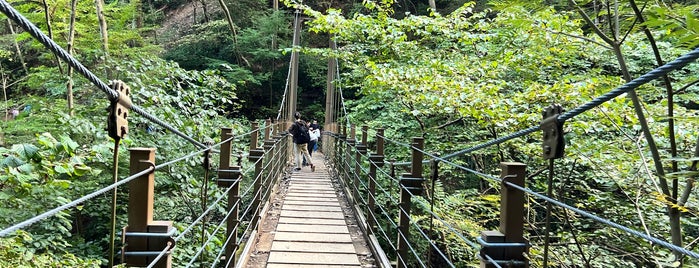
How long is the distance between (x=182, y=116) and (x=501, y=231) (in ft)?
11.3

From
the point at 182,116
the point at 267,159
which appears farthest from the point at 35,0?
the point at 267,159

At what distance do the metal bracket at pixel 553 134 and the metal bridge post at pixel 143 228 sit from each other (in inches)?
37.3

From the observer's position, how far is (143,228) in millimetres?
1019

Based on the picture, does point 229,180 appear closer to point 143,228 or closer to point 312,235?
point 312,235

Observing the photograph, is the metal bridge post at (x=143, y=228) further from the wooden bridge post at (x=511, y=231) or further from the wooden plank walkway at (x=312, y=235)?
the wooden plank walkway at (x=312, y=235)

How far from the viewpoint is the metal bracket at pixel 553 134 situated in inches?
34.8

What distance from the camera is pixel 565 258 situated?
8.94 ft

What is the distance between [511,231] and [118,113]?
986 millimetres

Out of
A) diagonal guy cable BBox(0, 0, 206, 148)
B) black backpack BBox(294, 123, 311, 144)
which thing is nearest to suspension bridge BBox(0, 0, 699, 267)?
diagonal guy cable BBox(0, 0, 206, 148)

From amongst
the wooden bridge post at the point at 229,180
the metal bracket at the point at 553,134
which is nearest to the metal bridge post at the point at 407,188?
the wooden bridge post at the point at 229,180

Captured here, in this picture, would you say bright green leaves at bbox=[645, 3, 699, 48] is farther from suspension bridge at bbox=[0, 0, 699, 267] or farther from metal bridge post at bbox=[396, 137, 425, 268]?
metal bridge post at bbox=[396, 137, 425, 268]

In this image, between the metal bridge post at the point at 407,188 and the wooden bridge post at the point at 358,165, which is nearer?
the metal bridge post at the point at 407,188

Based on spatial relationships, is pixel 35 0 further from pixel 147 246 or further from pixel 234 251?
pixel 147 246

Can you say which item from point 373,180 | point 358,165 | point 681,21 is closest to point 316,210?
point 358,165
